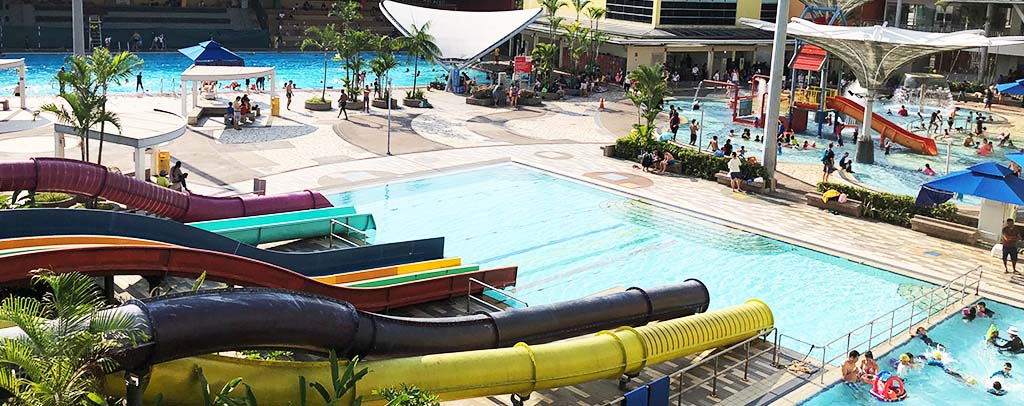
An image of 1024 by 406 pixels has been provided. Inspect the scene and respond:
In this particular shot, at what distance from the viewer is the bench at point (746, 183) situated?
31234mm

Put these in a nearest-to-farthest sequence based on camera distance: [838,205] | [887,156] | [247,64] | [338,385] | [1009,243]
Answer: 1. [338,385]
2. [1009,243]
3. [838,205]
4. [887,156]
5. [247,64]

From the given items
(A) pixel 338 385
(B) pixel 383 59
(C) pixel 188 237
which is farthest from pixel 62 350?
(B) pixel 383 59

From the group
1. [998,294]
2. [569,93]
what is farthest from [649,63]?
[998,294]

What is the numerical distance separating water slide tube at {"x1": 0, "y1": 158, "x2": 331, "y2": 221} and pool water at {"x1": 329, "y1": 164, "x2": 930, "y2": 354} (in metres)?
2.86

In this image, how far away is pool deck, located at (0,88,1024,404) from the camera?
25.5m

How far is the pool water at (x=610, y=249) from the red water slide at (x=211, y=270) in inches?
102

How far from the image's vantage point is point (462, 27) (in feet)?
181

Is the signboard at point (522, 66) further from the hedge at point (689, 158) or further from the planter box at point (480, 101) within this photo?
the hedge at point (689, 158)

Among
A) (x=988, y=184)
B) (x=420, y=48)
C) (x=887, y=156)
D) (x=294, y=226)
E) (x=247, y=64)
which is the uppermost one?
(x=420, y=48)

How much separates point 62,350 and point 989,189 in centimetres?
2190

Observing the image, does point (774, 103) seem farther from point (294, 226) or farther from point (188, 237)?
point (188, 237)

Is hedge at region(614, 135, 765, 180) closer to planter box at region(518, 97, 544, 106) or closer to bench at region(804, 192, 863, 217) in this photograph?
bench at region(804, 192, 863, 217)

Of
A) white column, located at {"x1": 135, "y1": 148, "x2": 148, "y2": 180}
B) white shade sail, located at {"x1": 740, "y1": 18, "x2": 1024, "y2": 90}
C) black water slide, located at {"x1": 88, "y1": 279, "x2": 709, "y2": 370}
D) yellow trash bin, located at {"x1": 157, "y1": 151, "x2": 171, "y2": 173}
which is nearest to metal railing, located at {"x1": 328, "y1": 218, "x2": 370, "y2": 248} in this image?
white column, located at {"x1": 135, "y1": 148, "x2": 148, "y2": 180}

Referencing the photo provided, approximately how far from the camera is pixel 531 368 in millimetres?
14711
